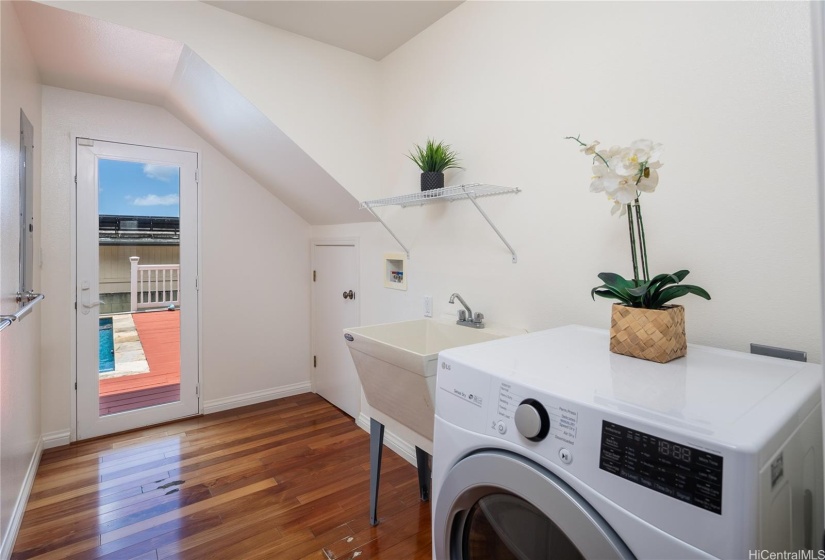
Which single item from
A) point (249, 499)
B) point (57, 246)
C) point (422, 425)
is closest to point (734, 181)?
point (422, 425)

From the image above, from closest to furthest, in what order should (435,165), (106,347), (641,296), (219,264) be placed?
(641,296) < (435,165) < (106,347) < (219,264)

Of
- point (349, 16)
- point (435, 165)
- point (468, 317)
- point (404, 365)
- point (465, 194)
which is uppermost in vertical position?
point (349, 16)

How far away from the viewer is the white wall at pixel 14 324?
1.61 metres

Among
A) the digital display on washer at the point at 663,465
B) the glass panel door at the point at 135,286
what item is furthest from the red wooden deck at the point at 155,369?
the digital display on washer at the point at 663,465

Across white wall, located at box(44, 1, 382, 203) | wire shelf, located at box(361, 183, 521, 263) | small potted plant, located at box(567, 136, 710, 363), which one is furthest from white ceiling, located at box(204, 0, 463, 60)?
small potted plant, located at box(567, 136, 710, 363)

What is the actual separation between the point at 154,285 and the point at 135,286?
0.11 meters

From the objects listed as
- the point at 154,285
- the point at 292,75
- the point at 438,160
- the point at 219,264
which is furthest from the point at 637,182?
the point at 154,285

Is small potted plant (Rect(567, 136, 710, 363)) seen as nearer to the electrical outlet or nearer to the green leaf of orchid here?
the green leaf of orchid

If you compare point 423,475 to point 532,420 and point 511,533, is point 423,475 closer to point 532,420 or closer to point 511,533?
point 511,533

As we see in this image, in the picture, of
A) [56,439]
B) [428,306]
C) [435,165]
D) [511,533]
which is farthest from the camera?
[56,439]

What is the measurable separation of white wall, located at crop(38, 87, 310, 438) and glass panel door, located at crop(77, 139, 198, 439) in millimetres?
80

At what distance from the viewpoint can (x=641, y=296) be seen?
1104 mm

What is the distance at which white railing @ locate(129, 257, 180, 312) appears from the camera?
9.62ft

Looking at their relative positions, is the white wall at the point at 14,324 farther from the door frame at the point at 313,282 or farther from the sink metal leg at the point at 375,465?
the door frame at the point at 313,282
